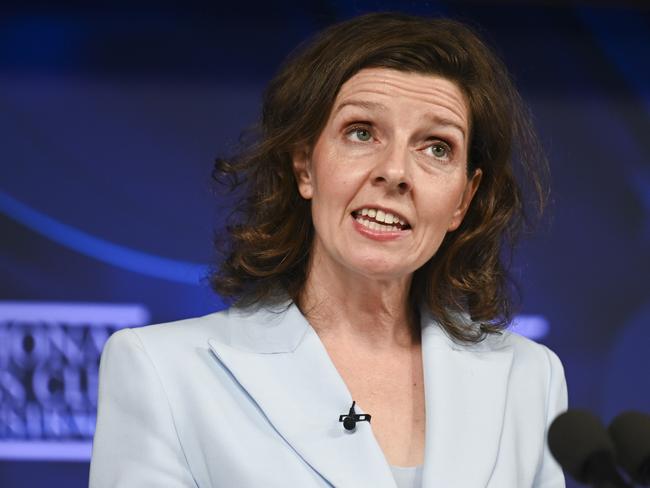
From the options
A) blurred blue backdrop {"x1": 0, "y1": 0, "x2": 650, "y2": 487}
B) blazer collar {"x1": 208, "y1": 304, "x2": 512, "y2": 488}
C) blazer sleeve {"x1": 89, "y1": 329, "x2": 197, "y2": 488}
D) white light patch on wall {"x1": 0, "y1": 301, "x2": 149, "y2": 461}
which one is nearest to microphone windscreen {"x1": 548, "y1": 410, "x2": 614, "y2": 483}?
blazer collar {"x1": 208, "y1": 304, "x2": 512, "y2": 488}

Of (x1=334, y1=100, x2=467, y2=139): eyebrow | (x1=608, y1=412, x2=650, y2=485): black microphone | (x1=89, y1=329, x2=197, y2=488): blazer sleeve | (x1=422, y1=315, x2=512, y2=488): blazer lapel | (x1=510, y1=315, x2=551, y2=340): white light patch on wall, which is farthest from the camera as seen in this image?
(x1=510, y1=315, x2=551, y2=340): white light patch on wall

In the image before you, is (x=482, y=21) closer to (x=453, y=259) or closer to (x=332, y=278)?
(x=453, y=259)

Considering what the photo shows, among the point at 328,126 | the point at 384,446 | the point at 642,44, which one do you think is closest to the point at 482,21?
the point at 642,44

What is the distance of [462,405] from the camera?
2281 mm

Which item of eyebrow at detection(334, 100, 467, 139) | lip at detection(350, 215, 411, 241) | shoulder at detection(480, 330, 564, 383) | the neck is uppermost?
eyebrow at detection(334, 100, 467, 139)

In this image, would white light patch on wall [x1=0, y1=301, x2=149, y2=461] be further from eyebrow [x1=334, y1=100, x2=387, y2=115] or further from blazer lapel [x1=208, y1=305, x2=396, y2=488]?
eyebrow [x1=334, y1=100, x2=387, y2=115]

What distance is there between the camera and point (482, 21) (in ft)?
11.8

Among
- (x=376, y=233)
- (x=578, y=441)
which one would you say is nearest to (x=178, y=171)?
(x=376, y=233)

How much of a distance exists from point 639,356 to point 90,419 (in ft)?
5.34

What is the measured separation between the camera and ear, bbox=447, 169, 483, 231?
2.46 m

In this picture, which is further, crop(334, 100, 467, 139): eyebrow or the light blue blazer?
crop(334, 100, 467, 139): eyebrow

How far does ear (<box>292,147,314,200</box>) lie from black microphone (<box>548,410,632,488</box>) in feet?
3.56

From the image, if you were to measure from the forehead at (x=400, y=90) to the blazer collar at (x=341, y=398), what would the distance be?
1.42 ft

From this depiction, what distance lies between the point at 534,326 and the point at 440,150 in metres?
1.35
